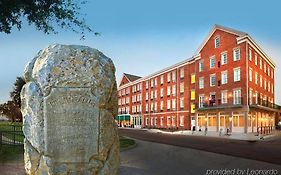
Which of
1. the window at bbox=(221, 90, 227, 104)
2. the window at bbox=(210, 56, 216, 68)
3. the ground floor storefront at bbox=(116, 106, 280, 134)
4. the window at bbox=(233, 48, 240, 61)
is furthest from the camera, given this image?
the window at bbox=(210, 56, 216, 68)

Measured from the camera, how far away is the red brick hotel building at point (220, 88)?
141 feet

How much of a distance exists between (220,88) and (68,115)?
4508 cm

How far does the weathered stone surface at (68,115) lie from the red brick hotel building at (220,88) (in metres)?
39.8

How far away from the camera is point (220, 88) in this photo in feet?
155

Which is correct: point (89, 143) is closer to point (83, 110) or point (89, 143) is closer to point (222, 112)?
point (83, 110)

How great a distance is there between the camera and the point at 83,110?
4324mm

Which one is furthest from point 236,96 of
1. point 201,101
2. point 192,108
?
point 192,108

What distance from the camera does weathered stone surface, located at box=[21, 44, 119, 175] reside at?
167 inches

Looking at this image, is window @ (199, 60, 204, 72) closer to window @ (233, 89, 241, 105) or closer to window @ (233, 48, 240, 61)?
window @ (233, 48, 240, 61)

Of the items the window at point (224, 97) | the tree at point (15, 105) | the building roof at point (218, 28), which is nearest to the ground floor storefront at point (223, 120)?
the window at point (224, 97)

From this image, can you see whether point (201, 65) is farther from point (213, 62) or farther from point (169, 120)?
point (169, 120)

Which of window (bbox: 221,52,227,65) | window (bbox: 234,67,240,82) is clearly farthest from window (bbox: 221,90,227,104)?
window (bbox: 221,52,227,65)

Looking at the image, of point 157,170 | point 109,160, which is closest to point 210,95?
point 157,170

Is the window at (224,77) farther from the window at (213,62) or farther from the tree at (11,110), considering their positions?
the tree at (11,110)
